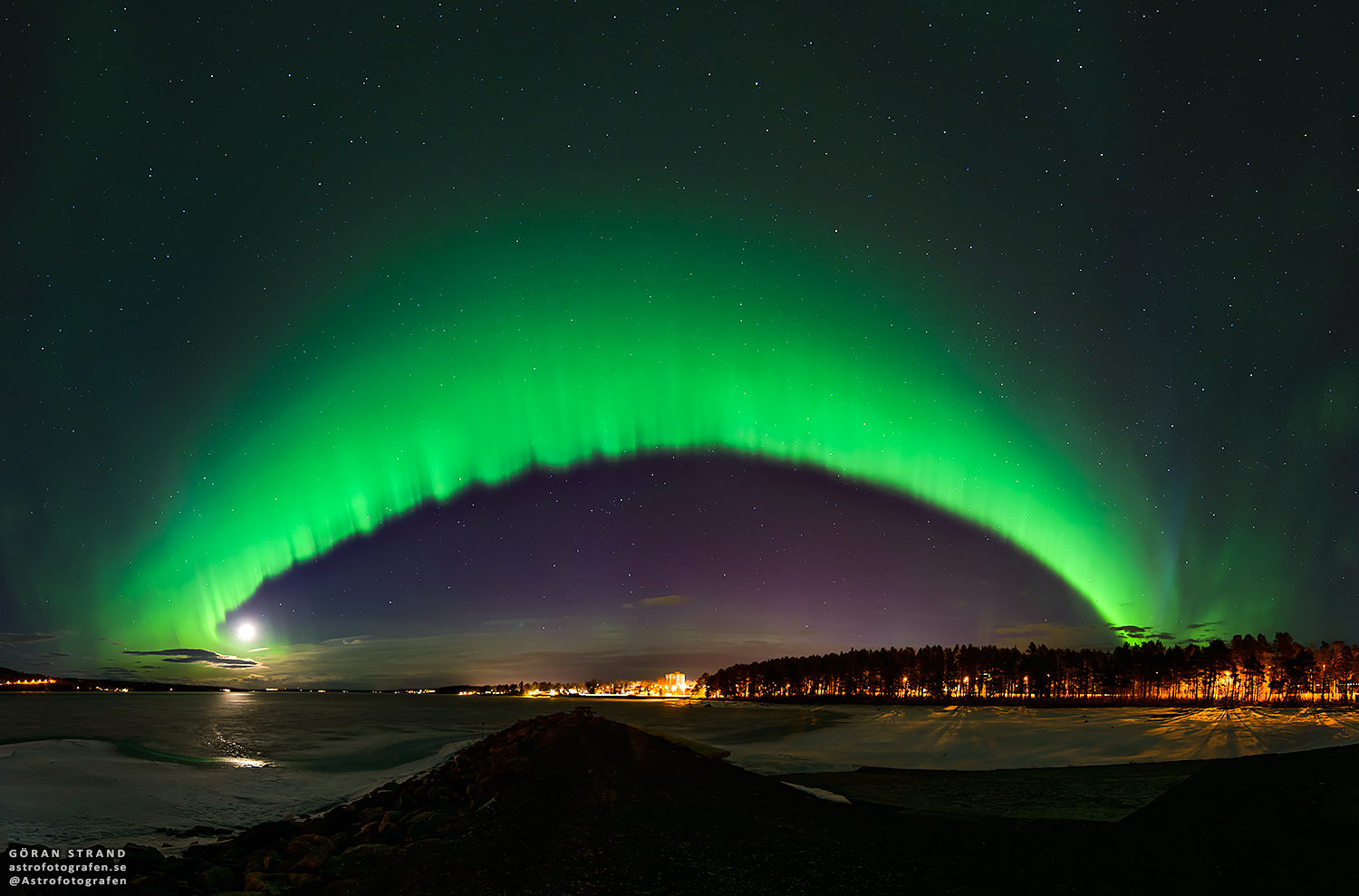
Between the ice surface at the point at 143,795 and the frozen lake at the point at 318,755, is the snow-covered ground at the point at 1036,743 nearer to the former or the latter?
the frozen lake at the point at 318,755

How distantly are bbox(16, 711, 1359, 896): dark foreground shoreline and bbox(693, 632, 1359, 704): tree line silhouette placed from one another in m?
131

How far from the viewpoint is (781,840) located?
14.1 metres

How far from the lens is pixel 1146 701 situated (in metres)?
128

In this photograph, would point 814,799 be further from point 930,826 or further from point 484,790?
point 484,790

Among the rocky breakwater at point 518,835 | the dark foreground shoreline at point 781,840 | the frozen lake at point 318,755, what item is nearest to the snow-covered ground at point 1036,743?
the frozen lake at point 318,755

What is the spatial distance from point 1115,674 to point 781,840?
15805 cm

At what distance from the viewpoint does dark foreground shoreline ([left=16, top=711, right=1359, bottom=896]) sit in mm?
11422

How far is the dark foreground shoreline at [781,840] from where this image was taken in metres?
11.4

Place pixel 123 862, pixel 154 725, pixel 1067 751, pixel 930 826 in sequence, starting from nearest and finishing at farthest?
pixel 123 862
pixel 930 826
pixel 1067 751
pixel 154 725

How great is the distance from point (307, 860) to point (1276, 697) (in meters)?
164

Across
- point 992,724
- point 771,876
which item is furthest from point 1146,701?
point 771,876

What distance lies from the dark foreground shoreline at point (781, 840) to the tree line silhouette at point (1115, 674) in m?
131

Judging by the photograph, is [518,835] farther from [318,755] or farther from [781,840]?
[318,755]

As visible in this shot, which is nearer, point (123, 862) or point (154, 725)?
point (123, 862)
